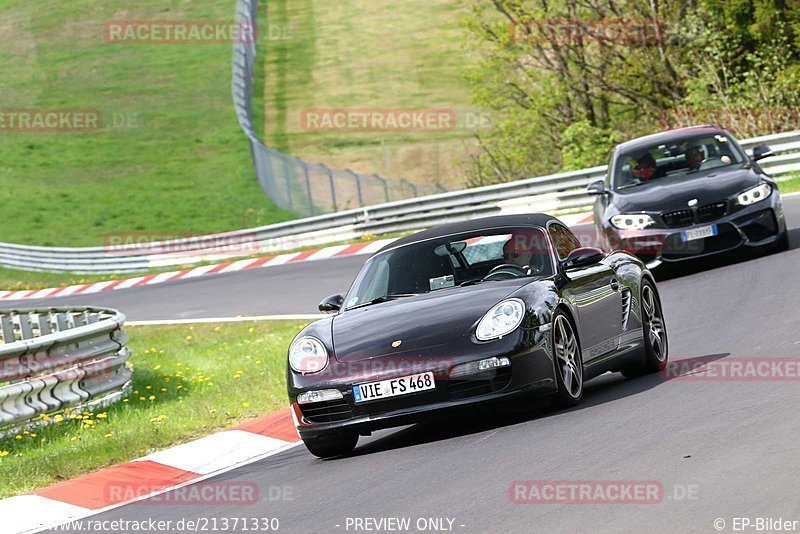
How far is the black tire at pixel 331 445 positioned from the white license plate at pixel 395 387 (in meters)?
Answer: 0.42

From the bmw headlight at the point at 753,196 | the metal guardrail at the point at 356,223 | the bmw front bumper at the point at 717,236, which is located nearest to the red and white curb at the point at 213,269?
the metal guardrail at the point at 356,223

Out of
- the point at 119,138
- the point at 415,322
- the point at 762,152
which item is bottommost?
the point at 415,322

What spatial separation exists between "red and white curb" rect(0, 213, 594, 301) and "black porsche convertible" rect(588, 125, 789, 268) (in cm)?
672

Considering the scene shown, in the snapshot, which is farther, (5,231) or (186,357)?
(5,231)

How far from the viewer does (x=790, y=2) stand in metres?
28.8

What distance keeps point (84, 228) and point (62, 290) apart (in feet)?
36.2

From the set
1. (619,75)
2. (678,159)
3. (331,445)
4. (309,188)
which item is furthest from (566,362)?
(309,188)

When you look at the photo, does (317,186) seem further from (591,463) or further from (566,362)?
(591,463)

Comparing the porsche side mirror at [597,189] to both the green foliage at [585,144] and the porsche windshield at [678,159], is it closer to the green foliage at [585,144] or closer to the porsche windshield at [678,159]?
the porsche windshield at [678,159]

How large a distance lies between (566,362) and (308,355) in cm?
163

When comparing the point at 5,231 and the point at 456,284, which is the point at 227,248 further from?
the point at 456,284

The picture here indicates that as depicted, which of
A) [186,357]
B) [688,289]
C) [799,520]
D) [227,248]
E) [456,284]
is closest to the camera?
[799,520]

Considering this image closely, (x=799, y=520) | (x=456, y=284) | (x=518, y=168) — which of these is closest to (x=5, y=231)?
(x=518, y=168)

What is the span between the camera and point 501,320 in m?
8.73
